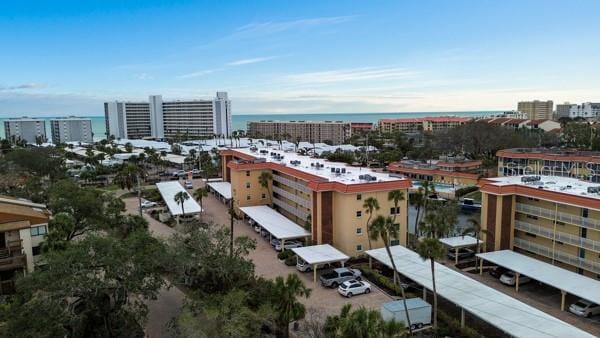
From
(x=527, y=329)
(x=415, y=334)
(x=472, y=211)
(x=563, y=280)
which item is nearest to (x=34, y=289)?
(x=415, y=334)

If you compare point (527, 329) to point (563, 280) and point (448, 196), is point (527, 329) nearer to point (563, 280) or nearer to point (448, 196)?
point (563, 280)

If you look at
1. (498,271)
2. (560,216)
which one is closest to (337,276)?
(498,271)

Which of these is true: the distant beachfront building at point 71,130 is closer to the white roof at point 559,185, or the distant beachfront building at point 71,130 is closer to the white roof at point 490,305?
the white roof at point 559,185

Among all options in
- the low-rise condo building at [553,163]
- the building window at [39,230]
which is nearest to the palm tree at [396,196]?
the building window at [39,230]

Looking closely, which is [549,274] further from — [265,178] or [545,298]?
[265,178]

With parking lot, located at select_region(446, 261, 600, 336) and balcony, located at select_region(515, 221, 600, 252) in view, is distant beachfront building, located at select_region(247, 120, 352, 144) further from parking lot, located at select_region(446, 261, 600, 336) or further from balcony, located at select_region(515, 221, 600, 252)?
parking lot, located at select_region(446, 261, 600, 336)
